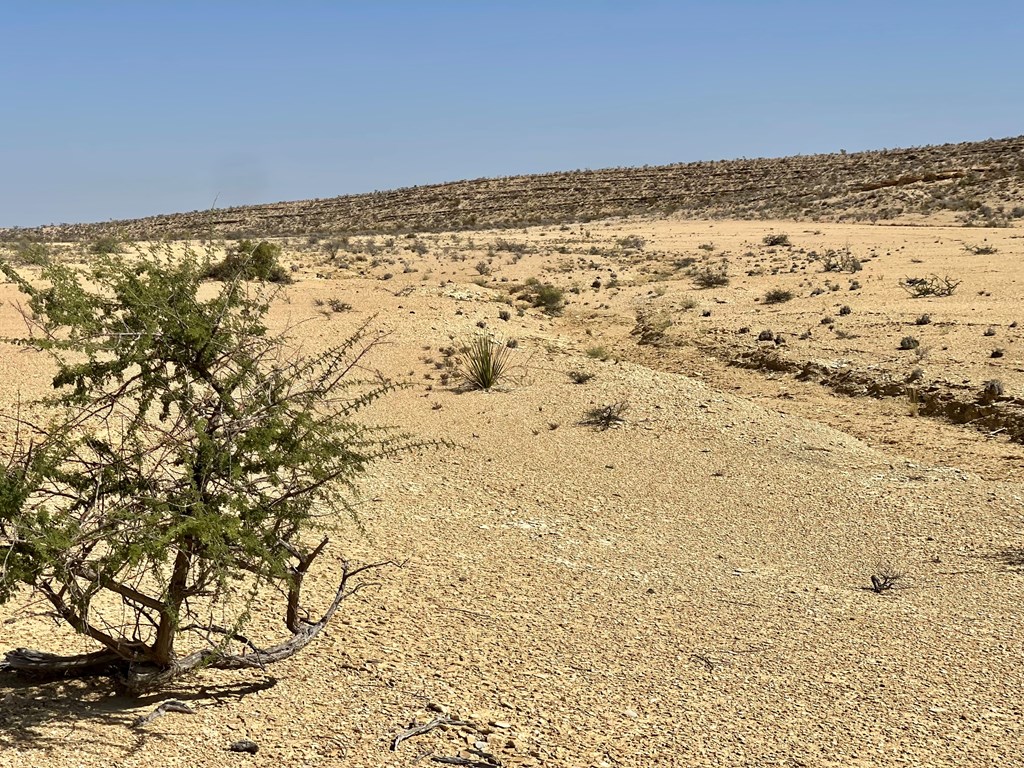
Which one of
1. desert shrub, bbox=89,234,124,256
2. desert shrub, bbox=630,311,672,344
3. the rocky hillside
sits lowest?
desert shrub, bbox=630,311,672,344

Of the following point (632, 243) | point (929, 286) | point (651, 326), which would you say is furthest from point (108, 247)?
point (632, 243)

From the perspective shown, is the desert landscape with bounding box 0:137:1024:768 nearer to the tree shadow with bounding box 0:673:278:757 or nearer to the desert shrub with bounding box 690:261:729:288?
the tree shadow with bounding box 0:673:278:757

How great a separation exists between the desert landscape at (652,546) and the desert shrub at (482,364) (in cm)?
19

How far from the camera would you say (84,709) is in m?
4.91

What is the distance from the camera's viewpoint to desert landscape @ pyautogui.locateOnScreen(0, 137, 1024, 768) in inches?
198

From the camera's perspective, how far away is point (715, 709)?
5352 millimetres

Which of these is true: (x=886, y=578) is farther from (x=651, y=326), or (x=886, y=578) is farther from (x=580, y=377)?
(x=651, y=326)

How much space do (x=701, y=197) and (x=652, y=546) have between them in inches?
1849

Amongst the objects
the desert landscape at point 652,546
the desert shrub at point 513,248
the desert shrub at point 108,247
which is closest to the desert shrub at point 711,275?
the desert landscape at point 652,546

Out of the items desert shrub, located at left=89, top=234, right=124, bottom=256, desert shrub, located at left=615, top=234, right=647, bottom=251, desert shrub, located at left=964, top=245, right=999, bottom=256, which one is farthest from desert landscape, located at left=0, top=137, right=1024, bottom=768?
desert shrub, located at left=615, top=234, right=647, bottom=251

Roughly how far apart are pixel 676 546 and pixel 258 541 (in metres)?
4.27

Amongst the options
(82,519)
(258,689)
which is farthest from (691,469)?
(82,519)

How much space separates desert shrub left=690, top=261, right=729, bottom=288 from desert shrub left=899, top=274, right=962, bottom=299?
13.0 ft

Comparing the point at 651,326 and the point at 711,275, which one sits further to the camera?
the point at 711,275
